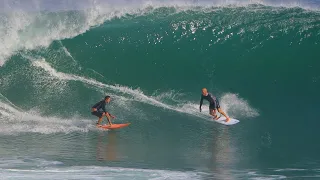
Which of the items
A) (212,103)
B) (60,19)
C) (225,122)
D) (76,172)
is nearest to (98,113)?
(212,103)

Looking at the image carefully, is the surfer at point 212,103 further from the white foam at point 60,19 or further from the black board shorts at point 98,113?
the white foam at point 60,19

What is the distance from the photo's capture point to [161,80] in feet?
48.0

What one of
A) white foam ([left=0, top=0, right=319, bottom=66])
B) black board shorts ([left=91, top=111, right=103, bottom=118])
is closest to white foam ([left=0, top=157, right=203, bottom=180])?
black board shorts ([left=91, top=111, right=103, bottom=118])

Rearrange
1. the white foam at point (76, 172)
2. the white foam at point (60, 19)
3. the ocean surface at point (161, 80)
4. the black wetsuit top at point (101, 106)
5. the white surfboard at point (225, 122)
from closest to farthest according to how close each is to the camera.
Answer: the white foam at point (76, 172)
the ocean surface at point (161, 80)
the black wetsuit top at point (101, 106)
the white surfboard at point (225, 122)
the white foam at point (60, 19)

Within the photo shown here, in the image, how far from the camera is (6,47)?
591 inches

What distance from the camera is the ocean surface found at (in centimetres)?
1071

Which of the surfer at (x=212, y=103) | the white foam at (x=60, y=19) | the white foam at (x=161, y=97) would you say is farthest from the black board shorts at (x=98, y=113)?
the white foam at (x=60, y=19)

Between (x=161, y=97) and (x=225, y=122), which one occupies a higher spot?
(x=161, y=97)

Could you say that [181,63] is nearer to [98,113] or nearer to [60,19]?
[98,113]

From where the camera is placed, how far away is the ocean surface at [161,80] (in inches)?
422

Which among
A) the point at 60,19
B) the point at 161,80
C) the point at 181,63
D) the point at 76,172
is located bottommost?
the point at 76,172

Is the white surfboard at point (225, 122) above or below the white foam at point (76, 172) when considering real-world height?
above

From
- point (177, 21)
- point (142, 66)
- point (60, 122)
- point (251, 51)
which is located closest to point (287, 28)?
point (251, 51)

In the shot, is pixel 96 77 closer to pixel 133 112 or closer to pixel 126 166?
pixel 133 112
